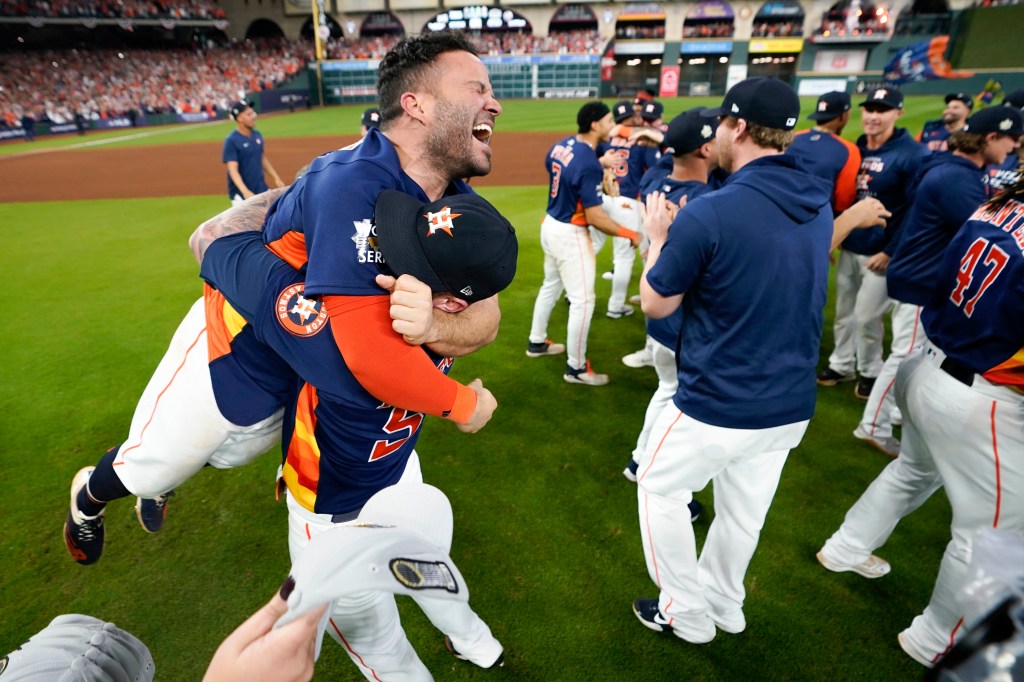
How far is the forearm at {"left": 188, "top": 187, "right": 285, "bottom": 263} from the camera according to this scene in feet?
6.68

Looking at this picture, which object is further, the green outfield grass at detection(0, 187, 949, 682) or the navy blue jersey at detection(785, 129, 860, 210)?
the navy blue jersey at detection(785, 129, 860, 210)

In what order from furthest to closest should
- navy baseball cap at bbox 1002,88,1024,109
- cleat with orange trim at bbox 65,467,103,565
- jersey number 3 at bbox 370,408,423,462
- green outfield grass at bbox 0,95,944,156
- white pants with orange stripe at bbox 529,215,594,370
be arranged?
green outfield grass at bbox 0,95,944,156 < navy baseball cap at bbox 1002,88,1024,109 < white pants with orange stripe at bbox 529,215,594,370 < cleat with orange trim at bbox 65,467,103,565 < jersey number 3 at bbox 370,408,423,462

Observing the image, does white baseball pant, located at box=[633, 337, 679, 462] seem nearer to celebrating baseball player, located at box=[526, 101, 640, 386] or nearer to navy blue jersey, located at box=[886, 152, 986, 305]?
celebrating baseball player, located at box=[526, 101, 640, 386]

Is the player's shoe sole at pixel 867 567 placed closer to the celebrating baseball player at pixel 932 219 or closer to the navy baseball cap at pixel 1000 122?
the celebrating baseball player at pixel 932 219

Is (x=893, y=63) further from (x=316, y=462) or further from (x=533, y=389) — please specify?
(x=316, y=462)

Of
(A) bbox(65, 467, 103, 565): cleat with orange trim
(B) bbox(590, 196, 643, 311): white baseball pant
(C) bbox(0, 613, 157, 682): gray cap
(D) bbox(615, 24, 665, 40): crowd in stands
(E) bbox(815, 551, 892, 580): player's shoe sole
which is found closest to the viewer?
(C) bbox(0, 613, 157, 682): gray cap

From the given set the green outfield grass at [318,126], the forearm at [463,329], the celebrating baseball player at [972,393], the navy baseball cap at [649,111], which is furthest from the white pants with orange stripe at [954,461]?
the green outfield grass at [318,126]

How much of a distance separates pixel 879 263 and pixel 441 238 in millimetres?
4714

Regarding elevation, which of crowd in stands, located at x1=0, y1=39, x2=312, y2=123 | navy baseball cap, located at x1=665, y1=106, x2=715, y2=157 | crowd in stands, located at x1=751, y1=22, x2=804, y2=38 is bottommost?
navy baseball cap, located at x1=665, y1=106, x2=715, y2=157

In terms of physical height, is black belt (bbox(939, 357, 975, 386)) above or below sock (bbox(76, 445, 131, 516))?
above

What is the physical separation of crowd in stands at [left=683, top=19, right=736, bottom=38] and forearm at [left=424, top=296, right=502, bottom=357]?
49.2m

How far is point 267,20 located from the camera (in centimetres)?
4728

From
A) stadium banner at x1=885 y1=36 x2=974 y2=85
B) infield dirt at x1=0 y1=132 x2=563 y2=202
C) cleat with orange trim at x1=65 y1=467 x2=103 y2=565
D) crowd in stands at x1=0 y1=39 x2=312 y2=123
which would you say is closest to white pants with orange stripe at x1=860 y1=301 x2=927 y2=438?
cleat with orange trim at x1=65 y1=467 x2=103 y2=565

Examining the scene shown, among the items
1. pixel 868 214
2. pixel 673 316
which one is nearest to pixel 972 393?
pixel 868 214
